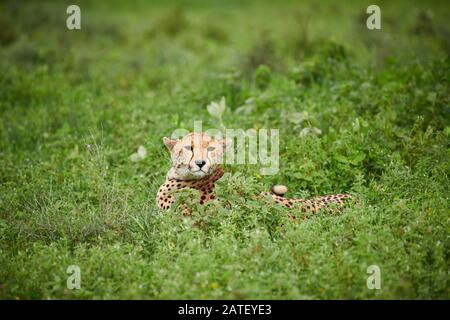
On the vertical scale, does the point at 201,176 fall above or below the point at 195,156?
below

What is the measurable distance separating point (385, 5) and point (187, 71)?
21.3 feet

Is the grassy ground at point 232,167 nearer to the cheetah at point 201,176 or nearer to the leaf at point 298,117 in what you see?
the leaf at point 298,117

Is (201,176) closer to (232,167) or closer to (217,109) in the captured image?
(232,167)

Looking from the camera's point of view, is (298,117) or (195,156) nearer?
(195,156)

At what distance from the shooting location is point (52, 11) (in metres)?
14.3

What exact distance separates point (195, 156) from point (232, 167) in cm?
100

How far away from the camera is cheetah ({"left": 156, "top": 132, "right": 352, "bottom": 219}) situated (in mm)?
5660

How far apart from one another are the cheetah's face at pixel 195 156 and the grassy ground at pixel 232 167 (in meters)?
0.27

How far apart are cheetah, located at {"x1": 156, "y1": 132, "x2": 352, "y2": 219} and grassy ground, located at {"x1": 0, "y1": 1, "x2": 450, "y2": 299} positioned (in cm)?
19

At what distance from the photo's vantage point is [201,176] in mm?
5707

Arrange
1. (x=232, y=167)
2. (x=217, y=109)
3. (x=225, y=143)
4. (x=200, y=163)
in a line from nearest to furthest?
(x=200, y=163)
(x=225, y=143)
(x=232, y=167)
(x=217, y=109)

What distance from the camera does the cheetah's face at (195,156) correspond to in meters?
5.64

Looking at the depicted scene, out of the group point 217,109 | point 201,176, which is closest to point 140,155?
point 217,109
